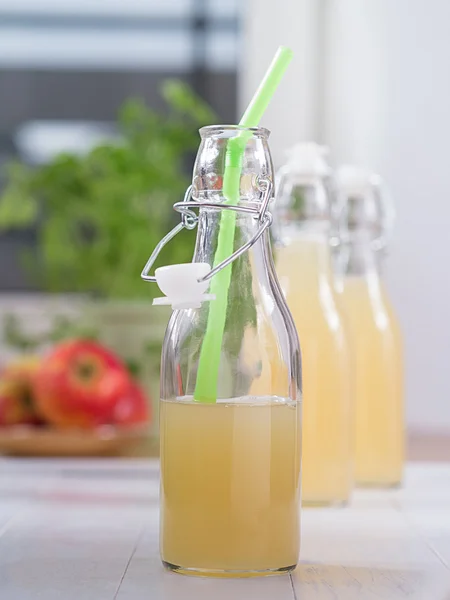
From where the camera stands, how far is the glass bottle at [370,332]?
924mm

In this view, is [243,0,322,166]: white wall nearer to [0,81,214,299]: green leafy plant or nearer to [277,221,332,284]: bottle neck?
[0,81,214,299]: green leafy plant

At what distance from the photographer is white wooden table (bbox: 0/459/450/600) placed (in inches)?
21.2

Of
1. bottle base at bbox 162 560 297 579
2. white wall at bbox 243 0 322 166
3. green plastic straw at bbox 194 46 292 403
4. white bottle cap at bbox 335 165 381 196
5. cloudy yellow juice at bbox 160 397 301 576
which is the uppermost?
white wall at bbox 243 0 322 166

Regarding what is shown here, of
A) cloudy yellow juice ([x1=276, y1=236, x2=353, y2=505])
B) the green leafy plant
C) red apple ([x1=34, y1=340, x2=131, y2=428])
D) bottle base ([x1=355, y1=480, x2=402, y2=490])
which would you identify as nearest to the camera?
cloudy yellow juice ([x1=276, y1=236, x2=353, y2=505])

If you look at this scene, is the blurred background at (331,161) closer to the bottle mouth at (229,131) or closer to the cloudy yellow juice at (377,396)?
the cloudy yellow juice at (377,396)

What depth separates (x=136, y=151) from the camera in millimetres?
1750

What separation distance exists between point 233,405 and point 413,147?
1253 millimetres

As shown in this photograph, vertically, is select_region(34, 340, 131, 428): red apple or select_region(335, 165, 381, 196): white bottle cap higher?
select_region(335, 165, 381, 196): white bottle cap

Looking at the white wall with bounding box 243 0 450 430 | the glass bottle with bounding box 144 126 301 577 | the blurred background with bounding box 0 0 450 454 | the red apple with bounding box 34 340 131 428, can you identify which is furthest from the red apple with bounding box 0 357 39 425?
the glass bottle with bounding box 144 126 301 577

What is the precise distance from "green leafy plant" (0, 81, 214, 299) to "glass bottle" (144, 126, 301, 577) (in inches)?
41.9

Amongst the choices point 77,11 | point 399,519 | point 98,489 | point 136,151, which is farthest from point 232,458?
point 77,11

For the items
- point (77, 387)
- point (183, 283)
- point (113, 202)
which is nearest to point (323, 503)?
point (183, 283)

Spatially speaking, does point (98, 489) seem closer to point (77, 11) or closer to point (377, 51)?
point (377, 51)

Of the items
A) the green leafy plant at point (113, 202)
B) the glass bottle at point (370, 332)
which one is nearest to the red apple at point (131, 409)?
the green leafy plant at point (113, 202)
